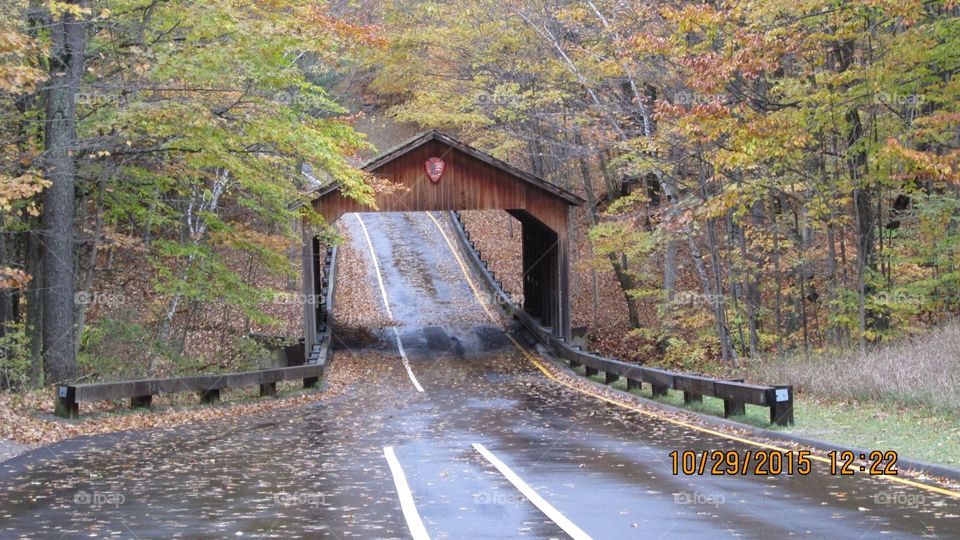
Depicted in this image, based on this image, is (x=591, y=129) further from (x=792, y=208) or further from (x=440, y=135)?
(x=792, y=208)

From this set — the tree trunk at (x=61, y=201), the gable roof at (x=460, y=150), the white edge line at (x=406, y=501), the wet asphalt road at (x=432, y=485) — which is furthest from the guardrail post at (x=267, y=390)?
the white edge line at (x=406, y=501)

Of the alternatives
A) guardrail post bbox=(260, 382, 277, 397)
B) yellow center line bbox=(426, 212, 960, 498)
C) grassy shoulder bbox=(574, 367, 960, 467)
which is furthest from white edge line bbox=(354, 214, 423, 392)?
grassy shoulder bbox=(574, 367, 960, 467)

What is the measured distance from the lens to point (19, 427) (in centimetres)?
1403

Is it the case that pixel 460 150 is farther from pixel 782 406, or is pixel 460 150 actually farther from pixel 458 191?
A: pixel 782 406

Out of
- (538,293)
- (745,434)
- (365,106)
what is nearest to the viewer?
(745,434)

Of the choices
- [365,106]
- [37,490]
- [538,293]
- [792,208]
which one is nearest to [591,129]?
[792,208]

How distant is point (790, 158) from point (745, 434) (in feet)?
36.9

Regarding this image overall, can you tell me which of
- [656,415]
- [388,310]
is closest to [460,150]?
[388,310]

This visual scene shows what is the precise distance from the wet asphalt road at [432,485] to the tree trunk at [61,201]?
11.7 ft

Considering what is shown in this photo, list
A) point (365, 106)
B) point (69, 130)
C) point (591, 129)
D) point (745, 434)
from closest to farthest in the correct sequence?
point (745, 434), point (69, 130), point (591, 129), point (365, 106)

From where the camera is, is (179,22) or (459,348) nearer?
(179,22)

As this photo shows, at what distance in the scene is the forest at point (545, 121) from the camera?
57.6ft

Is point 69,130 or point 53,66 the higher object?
point 53,66

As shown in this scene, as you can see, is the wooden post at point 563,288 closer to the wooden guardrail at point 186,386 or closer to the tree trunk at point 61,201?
the wooden guardrail at point 186,386
